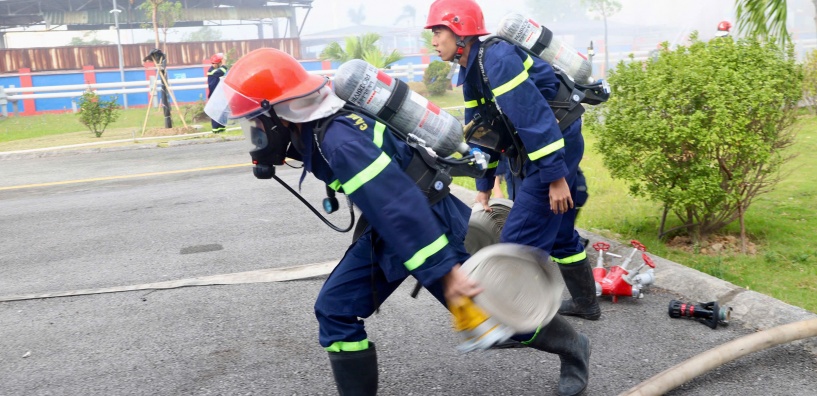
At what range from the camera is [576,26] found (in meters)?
123

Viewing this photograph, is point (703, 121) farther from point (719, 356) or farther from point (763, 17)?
point (763, 17)

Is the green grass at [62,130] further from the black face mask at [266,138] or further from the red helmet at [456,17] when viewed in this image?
the black face mask at [266,138]

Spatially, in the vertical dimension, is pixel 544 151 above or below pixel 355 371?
above

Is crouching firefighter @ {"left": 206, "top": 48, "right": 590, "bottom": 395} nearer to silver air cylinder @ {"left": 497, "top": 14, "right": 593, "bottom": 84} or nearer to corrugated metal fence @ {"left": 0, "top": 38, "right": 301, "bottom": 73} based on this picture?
silver air cylinder @ {"left": 497, "top": 14, "right": 593, "bottom": 84}

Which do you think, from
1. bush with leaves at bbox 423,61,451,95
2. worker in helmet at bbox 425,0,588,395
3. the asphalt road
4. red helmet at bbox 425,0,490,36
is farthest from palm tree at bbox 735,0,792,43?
bush with leaves at bbox 423,61,451,95

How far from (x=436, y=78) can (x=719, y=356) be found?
21431 millimetres

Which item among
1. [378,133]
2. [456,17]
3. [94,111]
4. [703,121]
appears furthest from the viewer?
[94,111]

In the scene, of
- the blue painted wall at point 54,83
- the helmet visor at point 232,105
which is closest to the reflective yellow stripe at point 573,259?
the helmet visor at point 232,105

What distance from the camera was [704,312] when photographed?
13.8 ft

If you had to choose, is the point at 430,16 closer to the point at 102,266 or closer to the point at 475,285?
the point at 475,285

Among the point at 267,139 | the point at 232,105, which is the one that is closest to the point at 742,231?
the point at 267,139

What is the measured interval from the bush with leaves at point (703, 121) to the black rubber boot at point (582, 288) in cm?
122

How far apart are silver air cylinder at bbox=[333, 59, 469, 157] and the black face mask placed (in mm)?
287

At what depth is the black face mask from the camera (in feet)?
9.87
